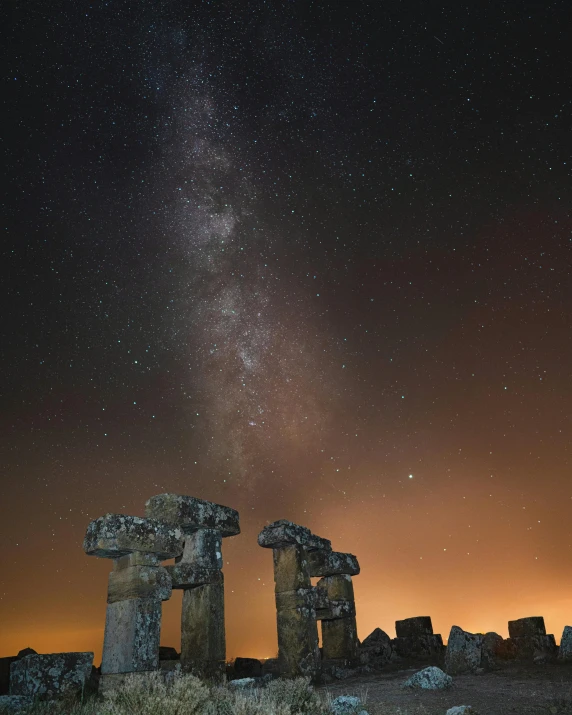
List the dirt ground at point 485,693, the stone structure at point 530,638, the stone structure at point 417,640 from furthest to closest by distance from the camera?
the stone structure at point 417,640 → the stone structure at point 530,638 → the dirt ground at point 485,693

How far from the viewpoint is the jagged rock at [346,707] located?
26.4 feet

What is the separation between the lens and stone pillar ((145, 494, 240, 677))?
11016 millimetres

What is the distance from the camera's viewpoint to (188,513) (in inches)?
448

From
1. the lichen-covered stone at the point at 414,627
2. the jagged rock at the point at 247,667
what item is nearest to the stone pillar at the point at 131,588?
the jagged rock at the point at 247,667

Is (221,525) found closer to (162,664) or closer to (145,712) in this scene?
(162,664)

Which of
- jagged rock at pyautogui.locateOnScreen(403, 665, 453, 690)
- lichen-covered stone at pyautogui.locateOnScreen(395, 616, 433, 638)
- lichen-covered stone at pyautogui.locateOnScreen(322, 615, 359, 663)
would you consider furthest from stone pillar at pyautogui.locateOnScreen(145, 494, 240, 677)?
lichen-covered stone at pyautogui.locateOnScreen(395, 616, 433, 638)

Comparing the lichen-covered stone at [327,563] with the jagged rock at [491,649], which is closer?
the jagged rock at [491,649]

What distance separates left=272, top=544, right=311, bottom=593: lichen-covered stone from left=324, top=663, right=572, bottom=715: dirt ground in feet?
7.99

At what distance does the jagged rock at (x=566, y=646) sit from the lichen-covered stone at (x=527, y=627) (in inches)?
69.6

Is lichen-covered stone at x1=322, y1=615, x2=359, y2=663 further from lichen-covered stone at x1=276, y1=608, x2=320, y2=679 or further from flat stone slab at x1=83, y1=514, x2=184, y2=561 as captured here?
flat stone slab at x1=83, y1=514, x2=184, y2=561

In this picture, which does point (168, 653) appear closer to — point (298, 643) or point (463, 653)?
point (298, 643)

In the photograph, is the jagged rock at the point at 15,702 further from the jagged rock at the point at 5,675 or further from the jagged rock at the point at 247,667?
the jagged rock at the point at 247,667

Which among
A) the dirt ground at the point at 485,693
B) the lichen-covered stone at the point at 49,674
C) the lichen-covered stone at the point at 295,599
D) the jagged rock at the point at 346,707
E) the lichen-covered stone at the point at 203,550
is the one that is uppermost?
the lichen-covered stone at the point at 203,550

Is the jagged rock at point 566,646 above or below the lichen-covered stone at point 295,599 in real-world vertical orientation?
below
